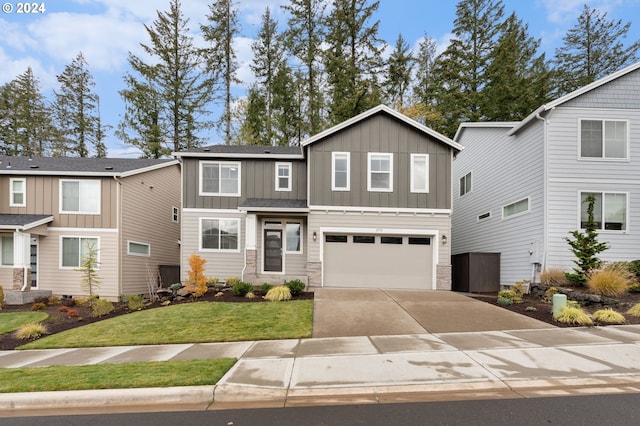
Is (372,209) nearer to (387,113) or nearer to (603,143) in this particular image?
(387,113)

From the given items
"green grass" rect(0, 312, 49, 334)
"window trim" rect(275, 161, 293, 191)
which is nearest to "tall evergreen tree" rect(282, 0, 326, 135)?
"window trim" rect(275, 161, 293, 191)

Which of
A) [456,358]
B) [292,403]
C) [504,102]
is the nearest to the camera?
[292,403]

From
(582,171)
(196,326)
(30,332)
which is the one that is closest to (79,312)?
(30,332)

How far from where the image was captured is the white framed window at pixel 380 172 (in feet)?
47.8

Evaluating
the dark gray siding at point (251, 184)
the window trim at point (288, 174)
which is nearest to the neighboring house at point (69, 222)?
the dark gray siding at point (251, 184)

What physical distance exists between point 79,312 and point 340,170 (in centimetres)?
1107

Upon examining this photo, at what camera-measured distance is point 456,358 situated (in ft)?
19.3

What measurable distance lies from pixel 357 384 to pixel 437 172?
1141 cm

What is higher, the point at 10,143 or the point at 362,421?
the point at 10,143

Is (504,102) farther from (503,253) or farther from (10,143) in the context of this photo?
(10,143)

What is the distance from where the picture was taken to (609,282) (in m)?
10.3

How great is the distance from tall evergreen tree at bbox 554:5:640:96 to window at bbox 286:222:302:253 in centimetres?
2263

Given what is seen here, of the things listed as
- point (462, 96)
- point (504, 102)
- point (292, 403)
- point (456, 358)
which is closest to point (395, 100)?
point (462, 96)

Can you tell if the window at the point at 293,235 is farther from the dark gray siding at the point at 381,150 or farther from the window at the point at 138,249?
the window at the point at 138,249
